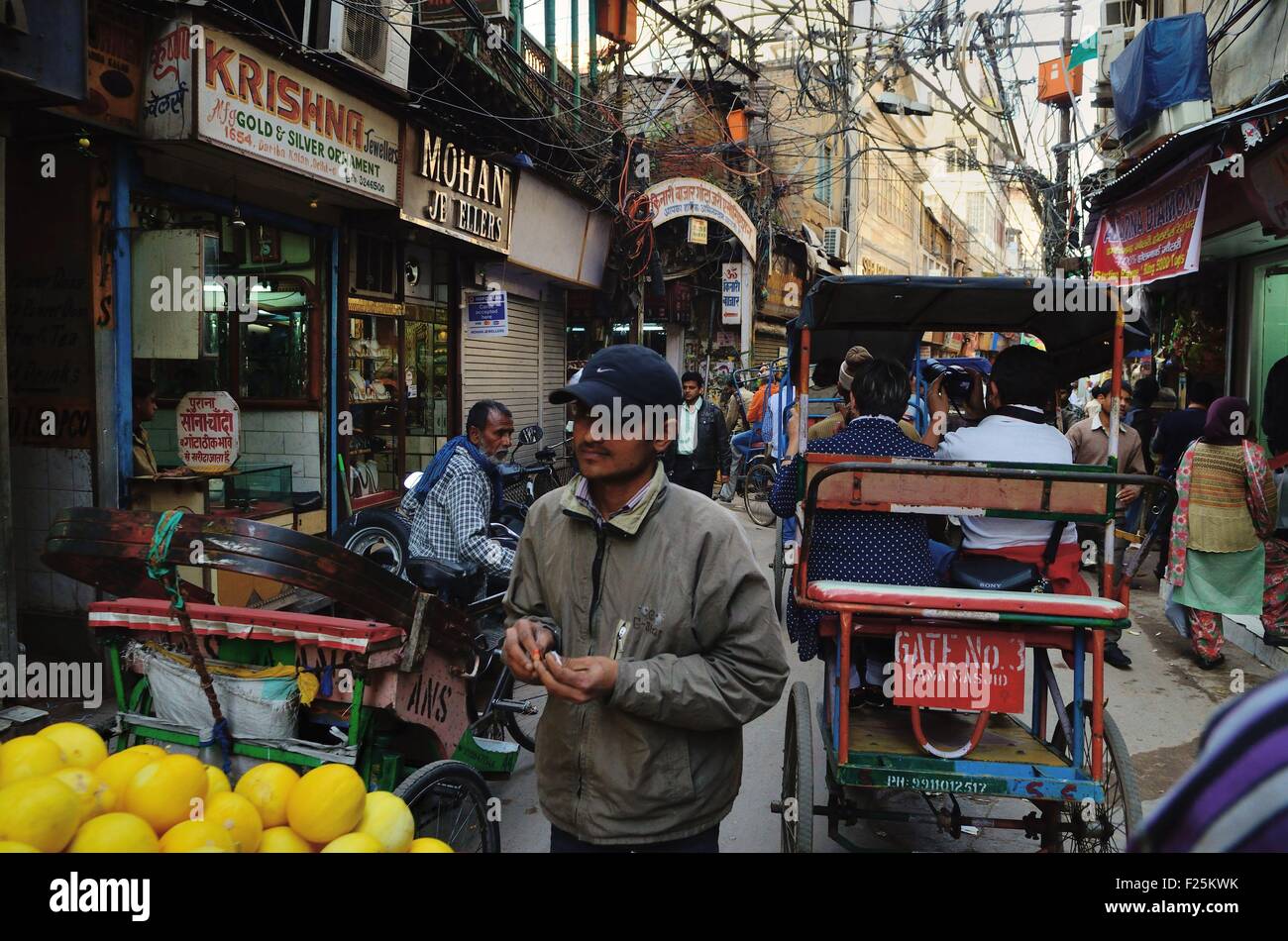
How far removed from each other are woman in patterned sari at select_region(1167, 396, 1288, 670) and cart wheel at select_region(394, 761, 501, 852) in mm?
5964

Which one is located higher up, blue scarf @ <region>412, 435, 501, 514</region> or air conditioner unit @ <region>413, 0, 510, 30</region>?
air conditioner unit @ <region>413, 0, 510, 30</region>

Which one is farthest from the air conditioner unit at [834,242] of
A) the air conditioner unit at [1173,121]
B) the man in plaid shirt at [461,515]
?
the man in plaid shirt at [461,515]

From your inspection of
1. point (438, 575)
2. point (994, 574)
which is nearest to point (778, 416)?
point (994, 574)

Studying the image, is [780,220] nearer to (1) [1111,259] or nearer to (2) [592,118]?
(2) [592,118]

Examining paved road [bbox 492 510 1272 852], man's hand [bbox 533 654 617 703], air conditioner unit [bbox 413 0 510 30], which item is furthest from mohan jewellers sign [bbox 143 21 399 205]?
man's hand [bbox 533 654 617 703]

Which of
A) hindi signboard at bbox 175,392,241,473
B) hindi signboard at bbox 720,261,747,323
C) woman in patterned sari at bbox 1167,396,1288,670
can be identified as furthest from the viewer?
hindi signboard at bbox 720,261,747,323

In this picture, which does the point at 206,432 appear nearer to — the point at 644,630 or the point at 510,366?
the point at 644,630

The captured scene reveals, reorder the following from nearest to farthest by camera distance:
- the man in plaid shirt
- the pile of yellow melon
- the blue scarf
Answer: the pile of yellow melon < the man in plaid shirt < the blue scarf

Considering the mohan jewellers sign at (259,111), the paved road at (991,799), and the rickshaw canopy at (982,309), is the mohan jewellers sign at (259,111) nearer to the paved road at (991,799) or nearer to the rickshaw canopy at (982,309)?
the rickshaw canopy at (982,309)

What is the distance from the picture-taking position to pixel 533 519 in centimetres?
233

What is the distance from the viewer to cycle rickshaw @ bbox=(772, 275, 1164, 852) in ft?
10.3

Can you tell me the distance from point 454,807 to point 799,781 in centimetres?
128

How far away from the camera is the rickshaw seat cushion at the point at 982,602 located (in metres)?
3.08

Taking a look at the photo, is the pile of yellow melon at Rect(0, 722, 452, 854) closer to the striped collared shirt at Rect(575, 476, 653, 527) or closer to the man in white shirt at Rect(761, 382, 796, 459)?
the striped collared shirt at Rect(575, 476, 653, 527)
